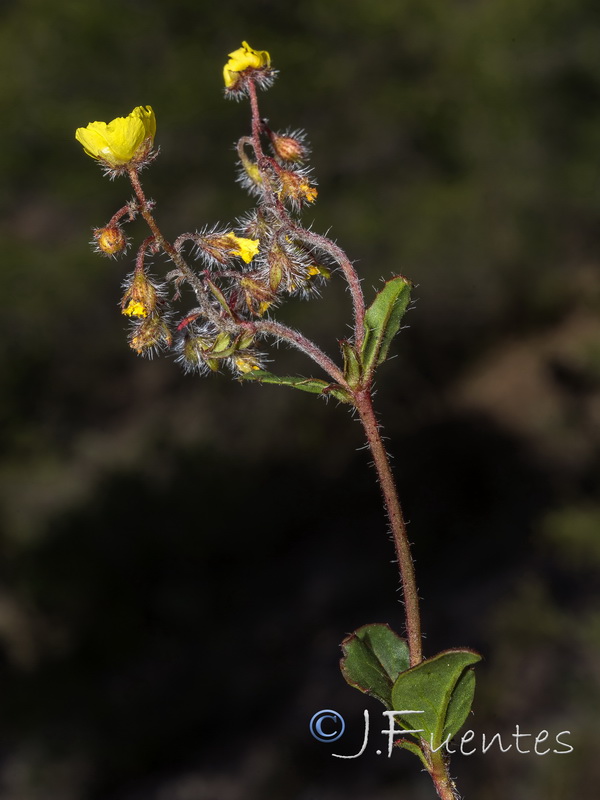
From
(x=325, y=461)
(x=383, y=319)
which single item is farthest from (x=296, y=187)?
(x=325, y=461)

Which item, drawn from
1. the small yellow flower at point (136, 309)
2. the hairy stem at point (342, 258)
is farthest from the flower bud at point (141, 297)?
the hairy stem at point (342, 258)

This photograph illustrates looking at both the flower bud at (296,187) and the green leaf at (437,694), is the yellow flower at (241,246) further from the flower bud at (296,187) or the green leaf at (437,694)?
the green leaf at (437,694)

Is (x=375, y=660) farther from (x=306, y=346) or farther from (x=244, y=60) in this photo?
(x=244, y=60)

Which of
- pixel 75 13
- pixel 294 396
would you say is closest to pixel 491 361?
pixel 294 396

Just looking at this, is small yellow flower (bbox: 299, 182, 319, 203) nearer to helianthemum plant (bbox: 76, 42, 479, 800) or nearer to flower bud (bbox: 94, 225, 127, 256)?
helianthemum plant (bbox: 76, 42, 479, 800)

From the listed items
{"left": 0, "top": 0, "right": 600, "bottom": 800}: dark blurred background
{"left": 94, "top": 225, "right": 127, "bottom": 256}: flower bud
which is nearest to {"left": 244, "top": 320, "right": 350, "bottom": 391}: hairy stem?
{"left": 94, "top": 225, "right": 127, "bottom": 256}: flower bud

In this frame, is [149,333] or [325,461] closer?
[149,333]

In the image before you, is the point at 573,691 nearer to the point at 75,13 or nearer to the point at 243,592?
the point at 243,592

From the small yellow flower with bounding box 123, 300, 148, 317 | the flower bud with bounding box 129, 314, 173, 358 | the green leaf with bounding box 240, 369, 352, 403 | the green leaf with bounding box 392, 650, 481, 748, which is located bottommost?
the green leaf with bounding box 392, 650, 481, 748
